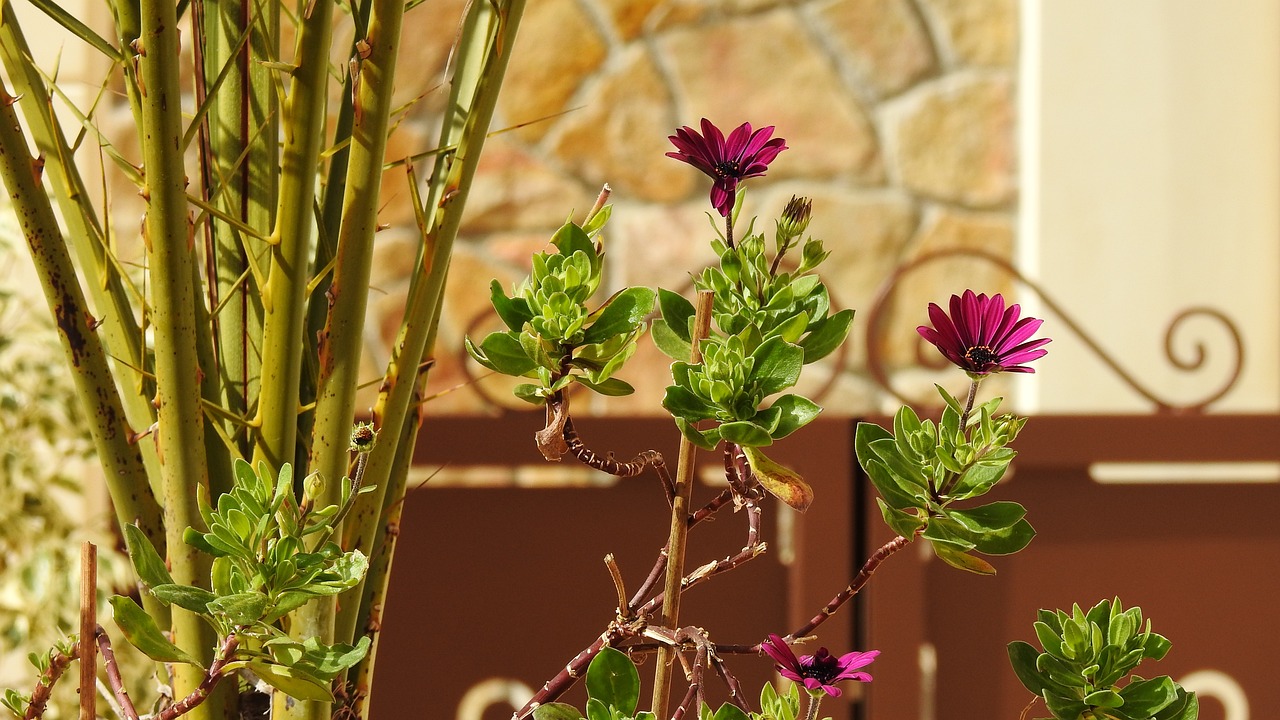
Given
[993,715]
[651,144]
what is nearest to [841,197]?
[651,144]

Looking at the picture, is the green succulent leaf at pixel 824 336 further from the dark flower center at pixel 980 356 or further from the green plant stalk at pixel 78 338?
the green plant stalk at pixel 78 338

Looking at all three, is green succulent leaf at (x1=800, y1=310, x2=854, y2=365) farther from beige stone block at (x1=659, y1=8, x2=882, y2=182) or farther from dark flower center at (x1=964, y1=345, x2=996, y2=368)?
beige stone block at (x1=659, y1=8, x2=882, y2=182)

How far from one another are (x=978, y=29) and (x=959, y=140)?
0.19 m

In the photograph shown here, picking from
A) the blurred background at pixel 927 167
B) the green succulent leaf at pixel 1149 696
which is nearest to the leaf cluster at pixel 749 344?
the green succulent leaf at pixel 1149 696

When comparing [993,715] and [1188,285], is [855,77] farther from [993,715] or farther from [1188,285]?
[993,715]

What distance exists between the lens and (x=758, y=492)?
0.84 ft

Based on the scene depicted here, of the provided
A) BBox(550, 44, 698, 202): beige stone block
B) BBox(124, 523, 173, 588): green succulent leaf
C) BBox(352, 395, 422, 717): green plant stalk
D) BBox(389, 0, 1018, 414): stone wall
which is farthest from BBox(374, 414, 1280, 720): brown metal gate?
BBox(550, 44, 698, 202): beige stone block

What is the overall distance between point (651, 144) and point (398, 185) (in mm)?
421

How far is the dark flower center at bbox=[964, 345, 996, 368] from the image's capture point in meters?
0.22

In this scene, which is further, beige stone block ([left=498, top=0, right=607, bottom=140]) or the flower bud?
beige stone block ([left=498, top=0, right=607, bottom=140])

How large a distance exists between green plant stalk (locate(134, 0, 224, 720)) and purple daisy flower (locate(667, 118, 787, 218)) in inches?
5.1

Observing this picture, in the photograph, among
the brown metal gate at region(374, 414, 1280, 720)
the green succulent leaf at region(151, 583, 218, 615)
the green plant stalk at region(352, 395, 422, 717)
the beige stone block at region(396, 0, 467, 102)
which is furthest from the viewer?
the beige stone block at region(396, 0, 467, 102)

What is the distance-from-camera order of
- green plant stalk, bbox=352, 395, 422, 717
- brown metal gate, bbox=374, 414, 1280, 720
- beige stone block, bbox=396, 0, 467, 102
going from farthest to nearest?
beige stone block, bbox=396, 0, 467, 102, brown metal gate, bbox=374, 414, 1280, 720, green plant stalk, bbox=352, 395, 422, 717

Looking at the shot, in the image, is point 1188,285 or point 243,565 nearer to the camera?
point 243,565
